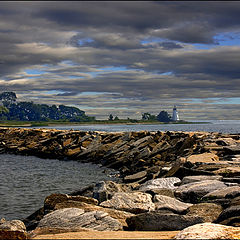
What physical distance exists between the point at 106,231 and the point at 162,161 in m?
16.4

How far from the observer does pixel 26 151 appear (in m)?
35.7

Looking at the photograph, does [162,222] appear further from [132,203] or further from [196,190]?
[196,190]

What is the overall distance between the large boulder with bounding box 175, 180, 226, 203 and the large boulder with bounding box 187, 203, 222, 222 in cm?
157

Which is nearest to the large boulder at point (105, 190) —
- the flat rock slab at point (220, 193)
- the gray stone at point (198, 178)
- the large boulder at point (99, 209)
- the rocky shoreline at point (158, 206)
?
the rocky shoreline at point (158, 206)

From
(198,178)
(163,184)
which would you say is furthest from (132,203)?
(198,178)

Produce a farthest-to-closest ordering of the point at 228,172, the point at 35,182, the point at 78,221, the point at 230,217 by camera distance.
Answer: the point at 35,182, the point at 228,172, the point at 78,221, the point at 230,217

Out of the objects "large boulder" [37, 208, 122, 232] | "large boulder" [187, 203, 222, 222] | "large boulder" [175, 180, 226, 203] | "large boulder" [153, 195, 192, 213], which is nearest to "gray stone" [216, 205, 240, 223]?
"large boulder" [187, 203, 222, 222]

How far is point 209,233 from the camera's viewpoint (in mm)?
5320

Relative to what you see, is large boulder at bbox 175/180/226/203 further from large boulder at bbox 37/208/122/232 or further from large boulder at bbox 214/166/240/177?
large boulder at bbox 37/208/122/232

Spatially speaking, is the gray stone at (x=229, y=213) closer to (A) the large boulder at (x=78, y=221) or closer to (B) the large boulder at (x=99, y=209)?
(B) the large boulder at (x=99, y=209)

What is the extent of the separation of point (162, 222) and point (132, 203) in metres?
1.81

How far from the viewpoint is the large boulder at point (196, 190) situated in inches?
377

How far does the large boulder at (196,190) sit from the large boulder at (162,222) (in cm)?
279

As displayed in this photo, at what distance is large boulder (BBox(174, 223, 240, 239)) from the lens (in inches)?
207
